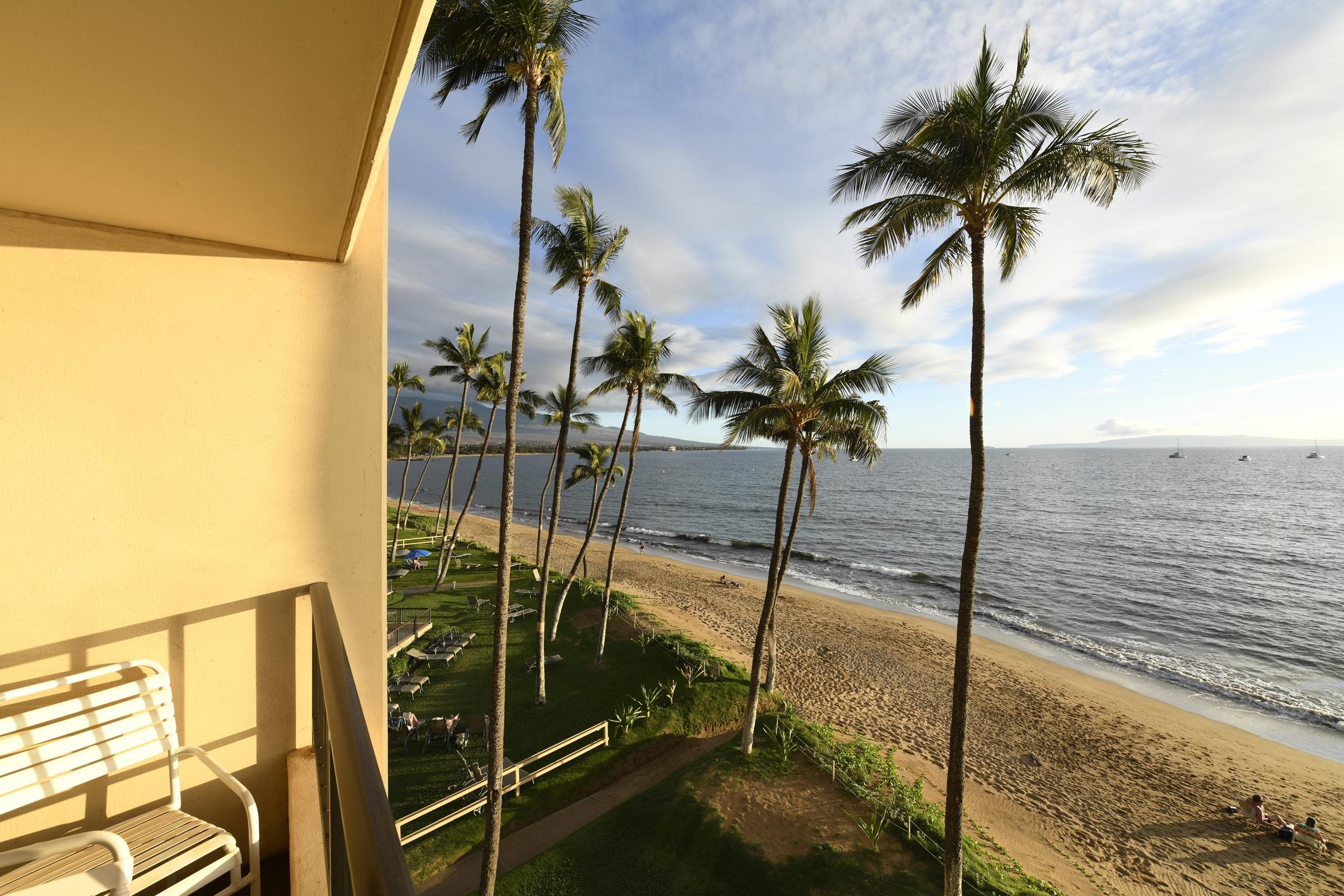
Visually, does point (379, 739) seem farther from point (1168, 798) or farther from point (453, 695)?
point (1168, 798)

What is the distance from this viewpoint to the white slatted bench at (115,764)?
1.70 meters

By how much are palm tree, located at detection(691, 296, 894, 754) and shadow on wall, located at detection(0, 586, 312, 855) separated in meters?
7.78

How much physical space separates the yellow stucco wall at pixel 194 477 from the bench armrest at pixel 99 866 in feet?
3.70

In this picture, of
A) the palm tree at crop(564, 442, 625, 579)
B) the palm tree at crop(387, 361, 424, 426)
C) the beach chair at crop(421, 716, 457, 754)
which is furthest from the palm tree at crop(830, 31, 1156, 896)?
the palm tree at crop(387, 361, 424, 426)

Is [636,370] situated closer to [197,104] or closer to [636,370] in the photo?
[636,370]

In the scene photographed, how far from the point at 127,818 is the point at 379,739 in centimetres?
102

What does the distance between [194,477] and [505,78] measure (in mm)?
6990

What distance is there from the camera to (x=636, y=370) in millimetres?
13984

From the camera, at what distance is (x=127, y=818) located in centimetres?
220

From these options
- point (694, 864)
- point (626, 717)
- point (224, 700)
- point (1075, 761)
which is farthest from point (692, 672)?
point (224, 700)

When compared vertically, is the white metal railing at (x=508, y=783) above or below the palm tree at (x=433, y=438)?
below

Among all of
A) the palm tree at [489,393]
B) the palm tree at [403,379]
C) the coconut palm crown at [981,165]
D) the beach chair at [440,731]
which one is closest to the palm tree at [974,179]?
the coconut palm crown at [981,165]

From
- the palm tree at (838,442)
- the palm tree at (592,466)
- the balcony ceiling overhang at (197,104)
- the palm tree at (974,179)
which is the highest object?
the palm tree at (974,179)

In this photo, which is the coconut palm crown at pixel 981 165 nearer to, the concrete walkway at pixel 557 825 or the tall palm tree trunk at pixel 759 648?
the tall palm tree trunk at pixel 759 648
